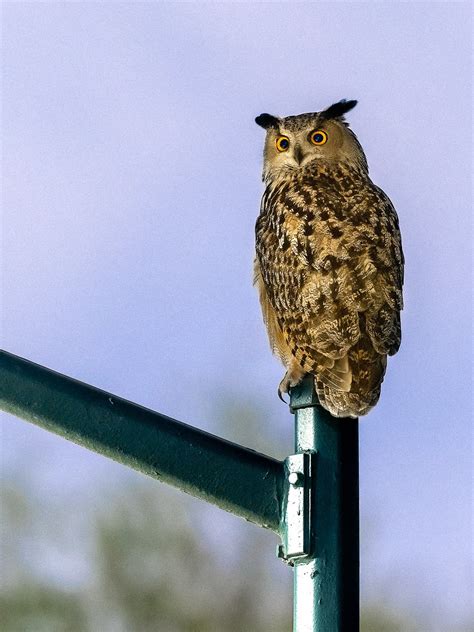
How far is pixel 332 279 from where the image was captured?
4.62 meters

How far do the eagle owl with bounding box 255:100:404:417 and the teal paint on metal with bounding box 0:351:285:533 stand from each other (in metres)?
0.51

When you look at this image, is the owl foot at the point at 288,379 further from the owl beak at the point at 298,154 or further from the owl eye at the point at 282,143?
the owl eye at the point at 282,143

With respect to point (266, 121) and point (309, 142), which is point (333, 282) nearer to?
point (309, 142)

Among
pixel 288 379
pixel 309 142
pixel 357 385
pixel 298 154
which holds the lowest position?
pixel 357 385

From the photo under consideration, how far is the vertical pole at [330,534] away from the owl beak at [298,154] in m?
2.90

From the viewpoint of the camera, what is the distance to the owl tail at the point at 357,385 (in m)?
3.47

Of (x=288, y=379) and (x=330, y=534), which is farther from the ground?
(x=288, y=379)

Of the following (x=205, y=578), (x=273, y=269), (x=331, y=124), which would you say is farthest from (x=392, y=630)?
(x=273, y=269)

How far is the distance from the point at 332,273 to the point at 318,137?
5.85 ft


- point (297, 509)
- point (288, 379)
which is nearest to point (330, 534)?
point (297, 509)

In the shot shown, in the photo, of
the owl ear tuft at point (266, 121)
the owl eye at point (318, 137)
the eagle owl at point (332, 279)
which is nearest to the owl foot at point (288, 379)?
the eagle owl at point (332, 279)

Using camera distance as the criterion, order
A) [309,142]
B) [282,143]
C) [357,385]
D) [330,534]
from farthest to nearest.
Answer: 1. [282,143]
2. [309,142]
3. [357,385]
4. [330,534]

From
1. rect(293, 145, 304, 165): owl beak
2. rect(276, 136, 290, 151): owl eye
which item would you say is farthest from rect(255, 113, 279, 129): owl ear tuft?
rect(293, 145, 304, 165): owl beak

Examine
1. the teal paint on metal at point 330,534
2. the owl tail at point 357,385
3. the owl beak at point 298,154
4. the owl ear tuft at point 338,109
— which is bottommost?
the teal paint on metal at point 330,534
